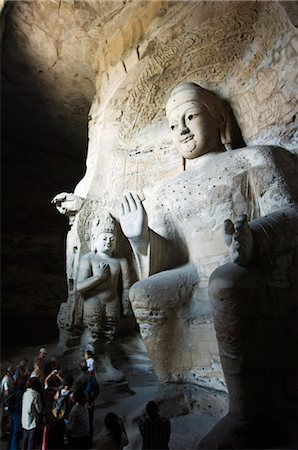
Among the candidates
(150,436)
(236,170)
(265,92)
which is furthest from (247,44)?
(150,436)

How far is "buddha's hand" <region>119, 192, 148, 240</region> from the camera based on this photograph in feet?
10.2

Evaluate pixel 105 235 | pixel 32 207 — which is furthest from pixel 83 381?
pixel 32 207

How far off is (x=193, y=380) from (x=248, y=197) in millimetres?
1568

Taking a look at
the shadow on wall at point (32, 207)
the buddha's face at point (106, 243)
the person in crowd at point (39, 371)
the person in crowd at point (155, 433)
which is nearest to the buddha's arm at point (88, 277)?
the buddha's face at point (106, 243)

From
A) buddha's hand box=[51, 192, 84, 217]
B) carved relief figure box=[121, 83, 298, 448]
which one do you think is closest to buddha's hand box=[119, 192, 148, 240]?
carved relief figure box=[121, 83, 298, 448]

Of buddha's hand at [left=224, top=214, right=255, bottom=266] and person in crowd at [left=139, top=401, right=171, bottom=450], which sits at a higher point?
buddha's hand at [left=224, top=214, right=255, bottom=266]

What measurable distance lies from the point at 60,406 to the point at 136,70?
3.47 meters

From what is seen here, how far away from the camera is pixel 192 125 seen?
3.44 m

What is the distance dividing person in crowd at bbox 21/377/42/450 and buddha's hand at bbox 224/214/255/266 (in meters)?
1.58

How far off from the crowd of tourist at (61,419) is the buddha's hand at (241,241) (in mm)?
970

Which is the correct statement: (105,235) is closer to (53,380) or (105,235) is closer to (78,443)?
(53,380)

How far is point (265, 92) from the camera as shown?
11.1 feet

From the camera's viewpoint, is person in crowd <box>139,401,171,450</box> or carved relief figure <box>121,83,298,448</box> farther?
carved relief figure <box>121,83,298,448</box>

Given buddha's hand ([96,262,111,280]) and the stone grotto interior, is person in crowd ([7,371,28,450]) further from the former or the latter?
buddha's hand ([96,262,111,280])
